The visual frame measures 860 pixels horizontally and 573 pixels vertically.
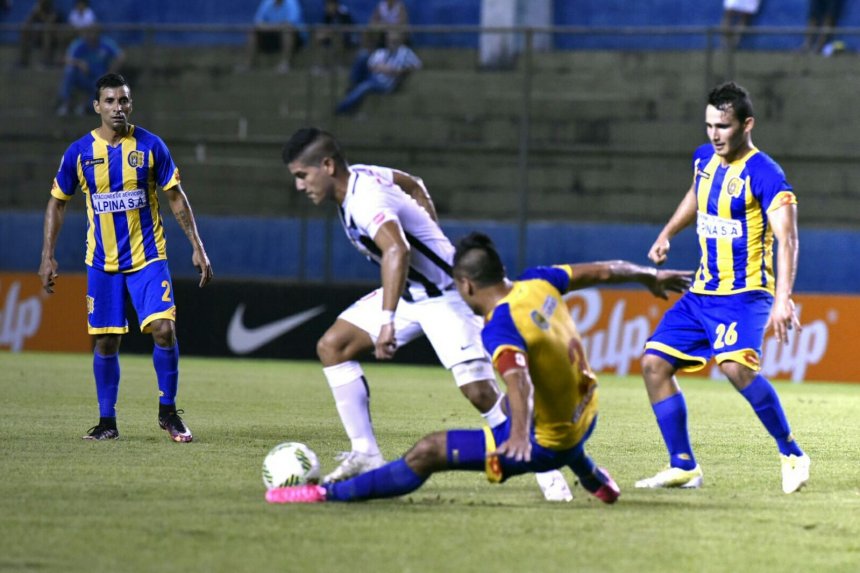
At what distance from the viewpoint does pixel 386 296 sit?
22.3 ft

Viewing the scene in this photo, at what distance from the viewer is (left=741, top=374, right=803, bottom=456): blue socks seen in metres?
7.47

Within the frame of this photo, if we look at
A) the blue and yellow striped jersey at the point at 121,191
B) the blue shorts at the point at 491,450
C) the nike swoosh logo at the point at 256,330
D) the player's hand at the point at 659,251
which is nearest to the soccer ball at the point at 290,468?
the blue shorts at the point at 491,450

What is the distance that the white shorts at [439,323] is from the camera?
7.15 meters

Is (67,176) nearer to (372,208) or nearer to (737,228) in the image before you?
(372,208)

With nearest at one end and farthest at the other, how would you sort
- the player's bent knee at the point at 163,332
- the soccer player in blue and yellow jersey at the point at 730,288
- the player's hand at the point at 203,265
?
1. the soccer player in blue and yellow jersey at the point at 730,288
2. the player's bent knee at the point at 163,332
3. the player's hand at the point at 203,265

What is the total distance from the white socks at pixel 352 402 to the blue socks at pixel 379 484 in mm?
639

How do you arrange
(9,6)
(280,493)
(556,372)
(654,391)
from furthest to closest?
(9,6) < (654,391) < (280,493) < (556,372)

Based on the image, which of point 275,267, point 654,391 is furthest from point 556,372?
point 275,267

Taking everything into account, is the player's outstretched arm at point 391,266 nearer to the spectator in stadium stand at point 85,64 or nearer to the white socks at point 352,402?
the white socks at point 352,402

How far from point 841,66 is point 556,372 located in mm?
13848

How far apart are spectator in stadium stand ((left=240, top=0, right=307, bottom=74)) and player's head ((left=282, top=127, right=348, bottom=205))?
12497 millimetres

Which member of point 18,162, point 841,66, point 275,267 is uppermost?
point 841,66

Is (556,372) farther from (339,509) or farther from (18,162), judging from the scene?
(18,162)

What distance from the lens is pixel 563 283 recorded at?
6375 mm
